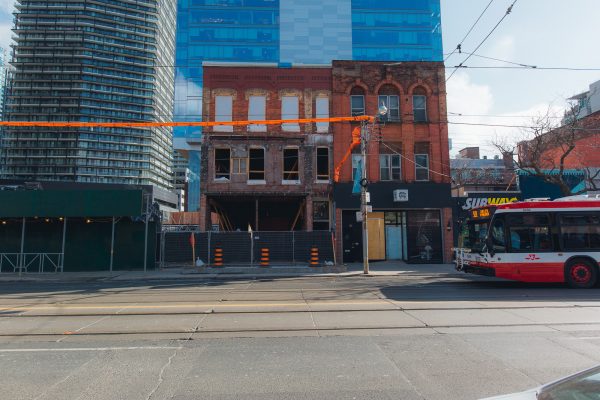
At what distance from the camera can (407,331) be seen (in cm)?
725

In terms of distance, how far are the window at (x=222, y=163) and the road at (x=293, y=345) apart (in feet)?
49.9

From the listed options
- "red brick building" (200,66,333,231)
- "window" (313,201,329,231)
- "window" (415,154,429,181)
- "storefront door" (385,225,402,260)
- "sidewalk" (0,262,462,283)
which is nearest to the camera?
"sidewalk" (0,262,462,283)

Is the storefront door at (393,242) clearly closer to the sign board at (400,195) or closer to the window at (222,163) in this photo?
the sign board at (400,195)

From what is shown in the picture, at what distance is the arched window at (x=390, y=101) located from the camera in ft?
85.7

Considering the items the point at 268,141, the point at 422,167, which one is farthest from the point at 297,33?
the point at 422,167

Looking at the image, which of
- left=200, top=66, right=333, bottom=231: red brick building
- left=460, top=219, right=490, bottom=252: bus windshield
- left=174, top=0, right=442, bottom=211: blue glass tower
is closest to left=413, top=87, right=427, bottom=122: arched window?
left=200, top=66, right=333, bottom=231: red brick building

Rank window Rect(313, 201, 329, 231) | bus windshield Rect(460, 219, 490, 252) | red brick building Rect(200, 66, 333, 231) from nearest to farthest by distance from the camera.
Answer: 1. bus windshield Rect(460, 219, 490, 252)
2. red brick building Rect(200, 66, 333, 231)
3. window Rect(313, 201, 329, 231)

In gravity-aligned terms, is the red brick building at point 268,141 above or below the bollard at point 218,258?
above

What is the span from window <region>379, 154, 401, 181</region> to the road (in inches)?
579

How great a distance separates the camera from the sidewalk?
18125 millimetres

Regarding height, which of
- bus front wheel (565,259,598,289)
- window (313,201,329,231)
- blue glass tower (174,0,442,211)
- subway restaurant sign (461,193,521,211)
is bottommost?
bus front wheel (565,259,598,289)

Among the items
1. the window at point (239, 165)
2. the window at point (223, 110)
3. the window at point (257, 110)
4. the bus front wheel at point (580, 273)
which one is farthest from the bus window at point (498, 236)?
the window at point (223, 110)

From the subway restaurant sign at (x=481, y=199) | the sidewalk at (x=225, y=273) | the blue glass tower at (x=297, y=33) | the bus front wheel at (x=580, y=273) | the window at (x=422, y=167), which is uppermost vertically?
the blue glass tower at (x=297, y=33)

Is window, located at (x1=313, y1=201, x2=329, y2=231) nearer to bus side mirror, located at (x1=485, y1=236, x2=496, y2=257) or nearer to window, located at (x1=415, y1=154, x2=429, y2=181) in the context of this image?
window, located at (x1=415, y1=154, x2=429, y2=181)
